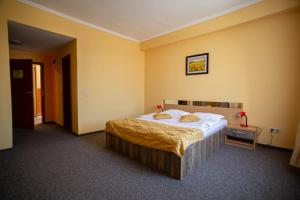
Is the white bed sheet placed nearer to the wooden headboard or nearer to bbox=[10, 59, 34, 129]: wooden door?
the wooden headboard

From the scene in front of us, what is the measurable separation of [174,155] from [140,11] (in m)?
2.96

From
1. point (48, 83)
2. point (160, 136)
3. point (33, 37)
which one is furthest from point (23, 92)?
point (160, 136)

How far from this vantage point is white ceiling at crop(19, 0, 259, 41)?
9.27ft

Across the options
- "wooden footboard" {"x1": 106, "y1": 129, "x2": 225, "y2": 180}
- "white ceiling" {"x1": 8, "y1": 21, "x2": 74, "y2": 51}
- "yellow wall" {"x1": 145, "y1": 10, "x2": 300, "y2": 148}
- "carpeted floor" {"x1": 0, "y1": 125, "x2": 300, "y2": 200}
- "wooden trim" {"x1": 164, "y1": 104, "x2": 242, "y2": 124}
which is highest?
"white ceiling" {"x1": 8, "y1": 21, "x2": 74, "y2": 51}

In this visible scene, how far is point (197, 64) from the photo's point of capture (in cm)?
387

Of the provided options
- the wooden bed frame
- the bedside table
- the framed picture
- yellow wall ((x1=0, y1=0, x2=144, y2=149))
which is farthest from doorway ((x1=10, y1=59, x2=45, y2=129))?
the bedside table

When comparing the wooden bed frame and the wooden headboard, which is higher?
the wooden headboard

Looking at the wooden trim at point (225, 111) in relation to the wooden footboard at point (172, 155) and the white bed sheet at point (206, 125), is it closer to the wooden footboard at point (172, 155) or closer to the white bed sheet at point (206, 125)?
the white bed sheet at point (206, 125)

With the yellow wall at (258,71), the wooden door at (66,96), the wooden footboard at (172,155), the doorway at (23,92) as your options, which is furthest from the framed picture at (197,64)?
the doorway at (23,92)

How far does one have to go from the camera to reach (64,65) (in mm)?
4484

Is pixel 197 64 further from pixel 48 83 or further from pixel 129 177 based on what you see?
pixel 48 83

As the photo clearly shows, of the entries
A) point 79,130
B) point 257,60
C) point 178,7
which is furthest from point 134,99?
point 257,60

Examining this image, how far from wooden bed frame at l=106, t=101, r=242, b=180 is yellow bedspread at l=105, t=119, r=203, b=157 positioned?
0.09 m

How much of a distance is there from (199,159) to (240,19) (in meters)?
2.86
